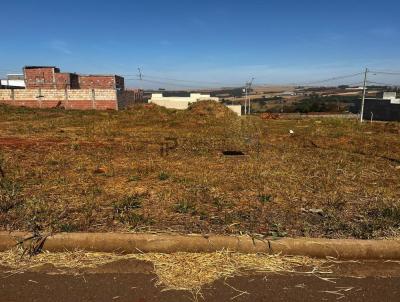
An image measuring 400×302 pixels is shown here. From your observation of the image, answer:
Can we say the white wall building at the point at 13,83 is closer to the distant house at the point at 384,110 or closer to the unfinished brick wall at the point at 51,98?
the unfinished brick wall at the point at 51,98

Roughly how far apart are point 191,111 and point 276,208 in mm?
22456

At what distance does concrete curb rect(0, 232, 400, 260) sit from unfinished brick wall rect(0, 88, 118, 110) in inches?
1497

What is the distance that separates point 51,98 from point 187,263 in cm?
4053

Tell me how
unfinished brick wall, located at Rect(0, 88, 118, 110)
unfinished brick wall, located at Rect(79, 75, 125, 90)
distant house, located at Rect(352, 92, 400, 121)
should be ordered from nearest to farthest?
unfinished brick wall, located at Rect(0, 88, 118, 110), distant house, located at Rect(352, 92, 400, 121), unfinished brick wall, located at Rect(79, 75, 125, 90)

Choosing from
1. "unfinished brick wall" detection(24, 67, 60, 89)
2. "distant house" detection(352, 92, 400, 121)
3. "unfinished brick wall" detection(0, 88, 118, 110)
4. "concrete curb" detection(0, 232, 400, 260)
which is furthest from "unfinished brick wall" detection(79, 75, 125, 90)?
"concrete curb" detection(0, 232, 400, 260)

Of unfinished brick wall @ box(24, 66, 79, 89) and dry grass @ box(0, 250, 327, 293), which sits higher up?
unfinished brick wall @ box(24, 66, 79, 89)

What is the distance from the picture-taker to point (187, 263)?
3.45 metres

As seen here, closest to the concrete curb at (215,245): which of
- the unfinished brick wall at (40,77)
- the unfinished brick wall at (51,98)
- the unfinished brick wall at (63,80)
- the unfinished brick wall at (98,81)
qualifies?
the unfinished brick wall at (51,98)

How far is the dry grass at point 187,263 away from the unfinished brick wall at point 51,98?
38.2m

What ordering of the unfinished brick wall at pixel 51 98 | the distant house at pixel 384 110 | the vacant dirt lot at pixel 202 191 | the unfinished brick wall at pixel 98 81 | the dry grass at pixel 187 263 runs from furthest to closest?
the unfinished brick wall at pixel 98 81 < the distant house at pixel 384 110 < the unfinished brick wall at pixel 51 98 < the vacant dirt lot at pixel 202 191 < the dry grass at pixel 187 263

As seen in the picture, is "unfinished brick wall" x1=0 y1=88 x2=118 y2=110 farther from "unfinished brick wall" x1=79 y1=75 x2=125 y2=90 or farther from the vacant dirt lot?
the vacant dirt lot

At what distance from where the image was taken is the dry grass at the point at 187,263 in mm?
3258

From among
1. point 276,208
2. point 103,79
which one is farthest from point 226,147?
point 103,79

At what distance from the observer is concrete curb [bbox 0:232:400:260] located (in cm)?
362
